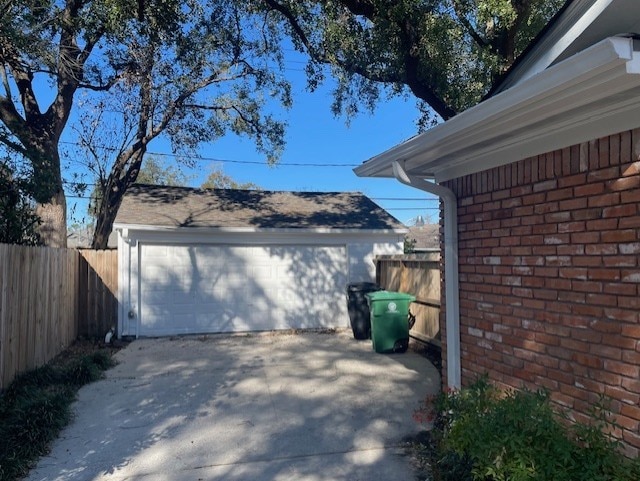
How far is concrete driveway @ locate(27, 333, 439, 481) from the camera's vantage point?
13.2 ft

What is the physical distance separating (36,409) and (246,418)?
216cm

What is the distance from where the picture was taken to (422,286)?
8906mm

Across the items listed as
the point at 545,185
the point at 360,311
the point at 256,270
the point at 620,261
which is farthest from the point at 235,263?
the point at 620,261

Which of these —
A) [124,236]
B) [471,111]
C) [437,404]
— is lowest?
[437,404]

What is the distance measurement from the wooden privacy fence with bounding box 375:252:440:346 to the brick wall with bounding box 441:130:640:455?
12.5ft

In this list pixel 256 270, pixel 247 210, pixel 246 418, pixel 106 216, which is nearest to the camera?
pixel 246 418

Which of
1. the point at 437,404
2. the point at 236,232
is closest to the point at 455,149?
the point at 437,404

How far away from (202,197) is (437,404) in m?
10.0

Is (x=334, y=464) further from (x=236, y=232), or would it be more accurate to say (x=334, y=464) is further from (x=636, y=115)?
(x=236, y=232)

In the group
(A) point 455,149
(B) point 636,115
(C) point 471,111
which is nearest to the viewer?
(B) point 636,115

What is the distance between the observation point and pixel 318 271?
A: 1131 centimetres

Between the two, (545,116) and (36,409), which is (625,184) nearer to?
(545,116)

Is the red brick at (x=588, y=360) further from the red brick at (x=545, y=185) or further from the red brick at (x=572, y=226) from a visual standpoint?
the red brick at (x=545, y=185)

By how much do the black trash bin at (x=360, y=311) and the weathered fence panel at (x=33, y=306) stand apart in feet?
18.1
